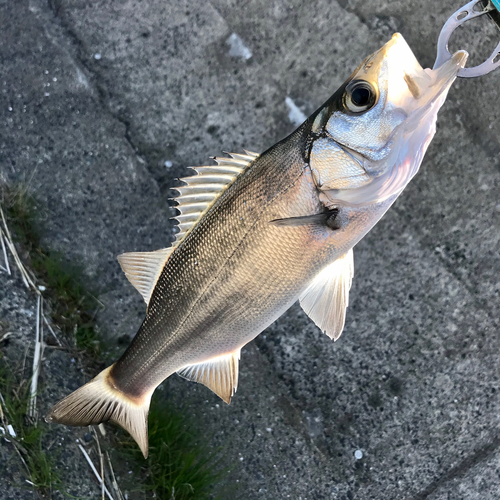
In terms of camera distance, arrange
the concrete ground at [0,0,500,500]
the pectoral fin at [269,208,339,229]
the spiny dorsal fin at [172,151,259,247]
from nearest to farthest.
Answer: the pectoral fin at [269,208,339,229] < the spiny dorsal fin at [172,151,259,247] < the concrete ground at [0,0,500,500]

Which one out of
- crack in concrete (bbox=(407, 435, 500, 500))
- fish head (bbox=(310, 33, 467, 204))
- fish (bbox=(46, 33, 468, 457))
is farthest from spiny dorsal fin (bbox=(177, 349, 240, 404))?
crack in concrete (bbox=(407, 435, 500, 500))

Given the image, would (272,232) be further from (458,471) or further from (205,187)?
(458,471)

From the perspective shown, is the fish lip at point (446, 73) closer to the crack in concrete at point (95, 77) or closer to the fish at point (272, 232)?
the fish at point (272, 232)

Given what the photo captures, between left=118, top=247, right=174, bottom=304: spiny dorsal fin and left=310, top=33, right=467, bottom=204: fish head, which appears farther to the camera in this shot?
left=118, top=247, right=174, bottom=304: spiny dorsal fin

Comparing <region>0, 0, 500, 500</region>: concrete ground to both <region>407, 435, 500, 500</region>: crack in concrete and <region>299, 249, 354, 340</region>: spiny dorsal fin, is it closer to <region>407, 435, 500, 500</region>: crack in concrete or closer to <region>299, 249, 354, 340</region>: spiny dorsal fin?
<region>407, 435, 500, 500</region>: crack in concrete

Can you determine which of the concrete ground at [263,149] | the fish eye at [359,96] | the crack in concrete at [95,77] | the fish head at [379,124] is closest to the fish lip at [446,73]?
the fish head at [379,124]

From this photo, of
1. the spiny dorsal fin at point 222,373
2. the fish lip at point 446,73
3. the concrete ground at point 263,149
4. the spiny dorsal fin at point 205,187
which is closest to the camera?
the fish lip at point 446,73
